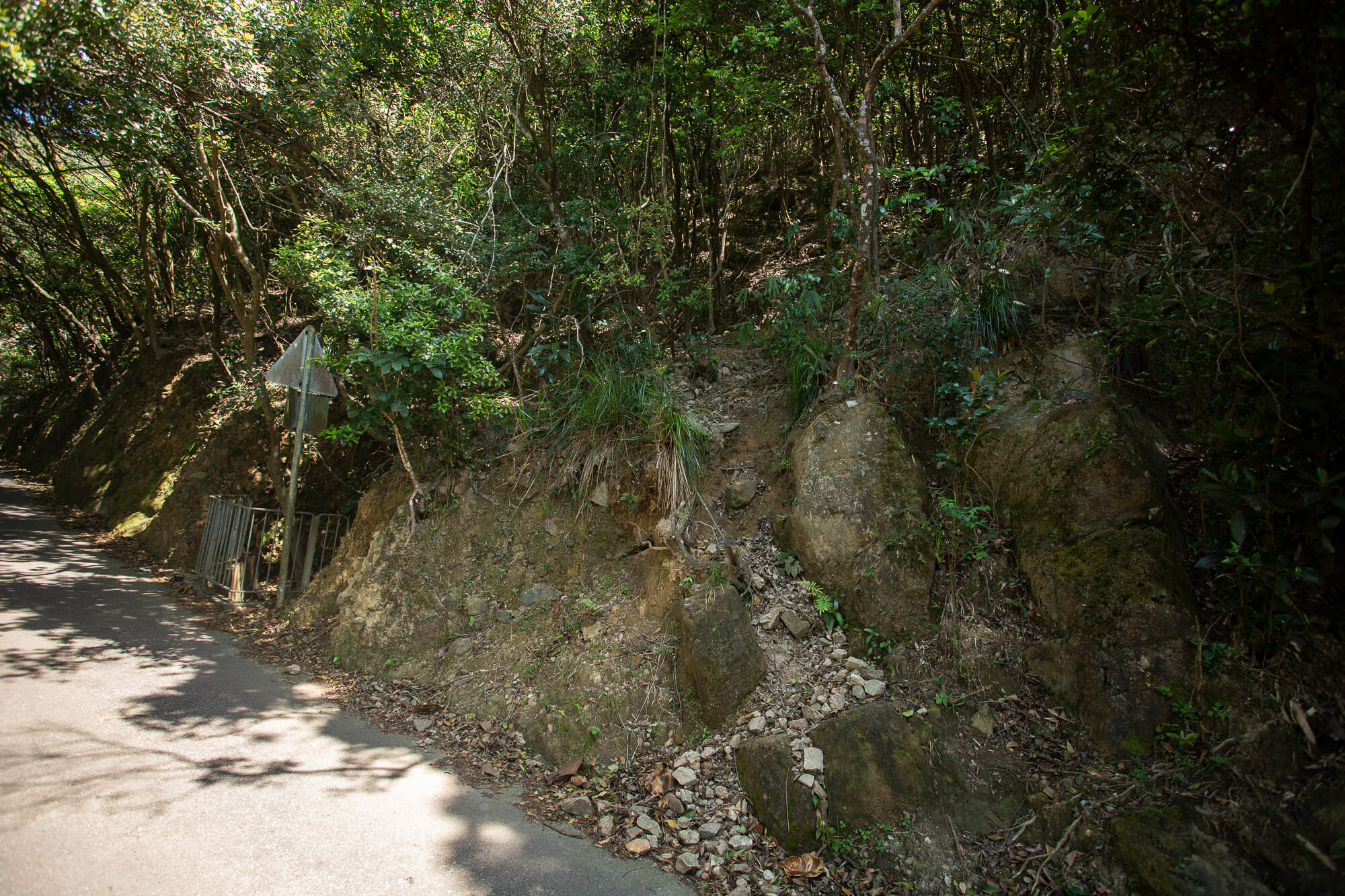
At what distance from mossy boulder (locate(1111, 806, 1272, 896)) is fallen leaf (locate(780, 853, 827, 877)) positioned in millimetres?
1399

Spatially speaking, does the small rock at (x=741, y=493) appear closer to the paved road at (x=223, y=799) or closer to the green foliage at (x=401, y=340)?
the green foliage at (x=401, y=340)

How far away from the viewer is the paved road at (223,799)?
2.81m

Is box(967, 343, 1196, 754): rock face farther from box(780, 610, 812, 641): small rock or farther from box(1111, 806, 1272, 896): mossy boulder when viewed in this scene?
box(780, 610, 812, 641): small rock

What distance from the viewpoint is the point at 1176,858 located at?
2787 mm

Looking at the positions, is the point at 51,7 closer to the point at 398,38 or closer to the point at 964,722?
the point at 398,38

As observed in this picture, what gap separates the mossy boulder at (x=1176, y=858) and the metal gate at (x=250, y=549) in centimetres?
738

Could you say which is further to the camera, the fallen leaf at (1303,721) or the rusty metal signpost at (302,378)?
the rusty metal signpost at (302,378)

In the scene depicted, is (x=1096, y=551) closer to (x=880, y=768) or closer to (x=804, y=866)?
(x=880, y=768)

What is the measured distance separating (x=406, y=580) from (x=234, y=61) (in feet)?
17.2

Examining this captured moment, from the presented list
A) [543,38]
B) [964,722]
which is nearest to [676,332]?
[543,38]

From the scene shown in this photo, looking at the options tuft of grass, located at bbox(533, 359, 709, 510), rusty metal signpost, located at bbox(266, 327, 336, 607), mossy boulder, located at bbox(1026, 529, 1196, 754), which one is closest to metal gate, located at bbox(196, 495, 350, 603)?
rusty metal signpost, located at bbox(266, 327, 336, 607)

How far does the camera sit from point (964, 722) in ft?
12.1

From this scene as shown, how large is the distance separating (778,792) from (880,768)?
0.59 meters

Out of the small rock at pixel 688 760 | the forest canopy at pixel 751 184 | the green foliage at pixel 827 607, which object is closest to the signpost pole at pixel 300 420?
the forest canopy at pixel 751 184
